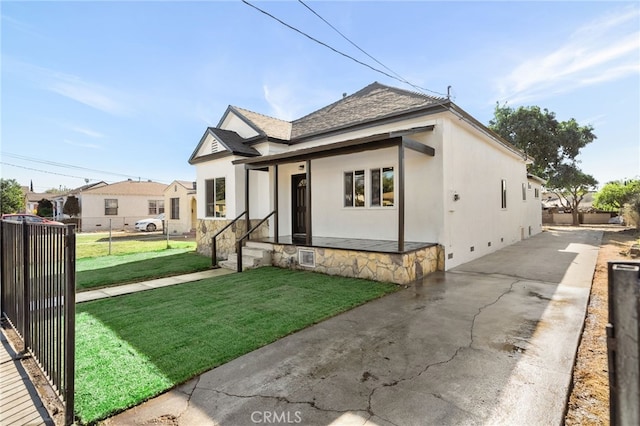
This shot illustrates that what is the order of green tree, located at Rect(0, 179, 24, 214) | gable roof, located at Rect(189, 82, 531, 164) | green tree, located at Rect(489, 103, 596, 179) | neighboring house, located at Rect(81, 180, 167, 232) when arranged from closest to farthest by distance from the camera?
gable roof, located at Rect(189, 82, 531, 164) < green tree, located at Rect(489, 103, 596, 179) < neighboring house, located at Rect(81, 180, 167, 232) < green tree, located at Rect(0, 179, 24, 214)

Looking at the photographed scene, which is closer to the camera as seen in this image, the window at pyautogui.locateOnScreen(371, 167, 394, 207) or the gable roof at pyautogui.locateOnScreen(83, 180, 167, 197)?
the window at pyautogui.locateOnScreen(371, 167, 394, 207)

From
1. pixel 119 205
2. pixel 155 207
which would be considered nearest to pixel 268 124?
pixel 119 205

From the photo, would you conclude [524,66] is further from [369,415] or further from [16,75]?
[16,75]

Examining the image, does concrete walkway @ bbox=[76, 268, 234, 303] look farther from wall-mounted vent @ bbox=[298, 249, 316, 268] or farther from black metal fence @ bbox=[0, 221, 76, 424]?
wall-mounted vent @ bbox=[298, 249, 316, 268]

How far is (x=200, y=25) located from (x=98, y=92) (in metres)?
11.7

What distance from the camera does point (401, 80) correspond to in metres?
10.2

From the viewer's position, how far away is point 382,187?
31.5ft

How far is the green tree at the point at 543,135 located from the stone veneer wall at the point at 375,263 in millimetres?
22282

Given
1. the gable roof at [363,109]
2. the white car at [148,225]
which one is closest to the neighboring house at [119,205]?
the white car at [148,225]

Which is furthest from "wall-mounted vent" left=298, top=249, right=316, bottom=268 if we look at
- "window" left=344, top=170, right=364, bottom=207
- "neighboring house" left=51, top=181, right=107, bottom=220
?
"neighboring house" left=51, top=181, right=107, bottom=220

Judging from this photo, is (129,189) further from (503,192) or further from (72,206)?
(503,192)

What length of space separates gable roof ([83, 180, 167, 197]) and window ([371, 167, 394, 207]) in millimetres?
29052

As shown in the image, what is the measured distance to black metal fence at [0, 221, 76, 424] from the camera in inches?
102

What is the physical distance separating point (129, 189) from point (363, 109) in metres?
28.8
